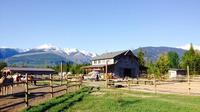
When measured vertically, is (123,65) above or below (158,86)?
above

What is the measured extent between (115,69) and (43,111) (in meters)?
69.5

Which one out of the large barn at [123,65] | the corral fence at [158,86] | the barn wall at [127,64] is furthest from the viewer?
the barn wall at [127,64]

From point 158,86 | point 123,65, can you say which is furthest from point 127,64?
point 158,86

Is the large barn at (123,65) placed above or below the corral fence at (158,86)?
above

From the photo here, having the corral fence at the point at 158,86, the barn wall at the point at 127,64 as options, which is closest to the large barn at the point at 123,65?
the barn wall at the point at 127,64

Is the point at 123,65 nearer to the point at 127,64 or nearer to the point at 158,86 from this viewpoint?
the point at 127,64

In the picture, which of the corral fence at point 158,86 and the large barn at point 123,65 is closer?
the corral fence at point 158,86

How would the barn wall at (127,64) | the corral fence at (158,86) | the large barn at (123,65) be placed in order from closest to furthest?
the corral fence at (158,86) < the large barn at (123,65) < the barn wall at (127,64)

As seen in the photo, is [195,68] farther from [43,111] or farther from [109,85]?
[43,111]

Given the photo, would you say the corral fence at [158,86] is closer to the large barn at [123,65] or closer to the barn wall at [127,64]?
the large barn at [123,65]

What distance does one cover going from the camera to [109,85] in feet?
146

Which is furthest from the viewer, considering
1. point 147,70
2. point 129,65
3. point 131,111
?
point 147,70

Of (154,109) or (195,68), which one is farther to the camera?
(195,68)

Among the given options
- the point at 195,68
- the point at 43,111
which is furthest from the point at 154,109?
the point at 195,68
